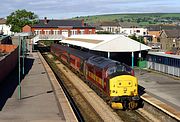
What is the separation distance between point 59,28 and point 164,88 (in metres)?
91.4

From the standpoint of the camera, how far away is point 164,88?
111 feet

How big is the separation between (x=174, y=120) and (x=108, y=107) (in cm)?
614

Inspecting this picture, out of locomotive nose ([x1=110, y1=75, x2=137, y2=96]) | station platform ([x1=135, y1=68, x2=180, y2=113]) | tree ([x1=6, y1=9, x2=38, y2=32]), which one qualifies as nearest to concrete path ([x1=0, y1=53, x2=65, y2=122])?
locomotive nose ([x1=110, y1=75, x2=137, y2=96])

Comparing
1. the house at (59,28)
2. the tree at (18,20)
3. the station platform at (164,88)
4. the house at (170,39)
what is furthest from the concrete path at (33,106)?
the tree at (18,20)

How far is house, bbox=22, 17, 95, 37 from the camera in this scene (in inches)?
4774

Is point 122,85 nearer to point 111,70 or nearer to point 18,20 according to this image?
point 111,70

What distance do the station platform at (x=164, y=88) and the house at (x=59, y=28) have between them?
258 ft

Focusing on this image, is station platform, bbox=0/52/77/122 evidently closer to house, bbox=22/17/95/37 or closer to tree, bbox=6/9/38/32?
house, bbox=22/17/95/37

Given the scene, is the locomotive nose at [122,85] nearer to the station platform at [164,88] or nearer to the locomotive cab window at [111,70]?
the locomotive cab window at [111,70]

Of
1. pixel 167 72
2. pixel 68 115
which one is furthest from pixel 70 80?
pixel 68 115

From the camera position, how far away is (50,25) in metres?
123

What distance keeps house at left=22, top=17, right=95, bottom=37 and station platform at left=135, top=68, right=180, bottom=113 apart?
7867cm

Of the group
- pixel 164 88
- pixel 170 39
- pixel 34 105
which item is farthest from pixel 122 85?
pixel 170 39

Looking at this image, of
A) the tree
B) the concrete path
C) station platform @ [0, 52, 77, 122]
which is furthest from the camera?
→ the tree
